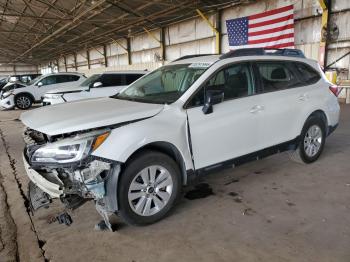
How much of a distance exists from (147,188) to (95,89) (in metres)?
6.95

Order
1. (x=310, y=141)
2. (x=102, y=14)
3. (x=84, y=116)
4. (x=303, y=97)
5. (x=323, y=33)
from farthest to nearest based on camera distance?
(x=102, y=14)
(x=323, y=33)
(x=310, y=141)
(x=303, y=97)
(x=84, y=116)

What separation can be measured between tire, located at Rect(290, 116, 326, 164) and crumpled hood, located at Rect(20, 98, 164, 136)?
2435 mm

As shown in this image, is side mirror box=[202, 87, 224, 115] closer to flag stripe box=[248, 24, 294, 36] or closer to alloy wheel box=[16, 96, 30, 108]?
flag stripe box=[248, 24, 294, 36]

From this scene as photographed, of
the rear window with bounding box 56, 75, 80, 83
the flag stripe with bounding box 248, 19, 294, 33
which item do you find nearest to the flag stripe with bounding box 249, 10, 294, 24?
the flag stripe with bounding box 248, 19, 294, 33

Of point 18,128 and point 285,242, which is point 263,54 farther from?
point 18,128

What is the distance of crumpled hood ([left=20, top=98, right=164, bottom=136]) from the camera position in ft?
8.77

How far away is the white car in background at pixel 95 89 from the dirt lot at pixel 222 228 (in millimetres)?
5280

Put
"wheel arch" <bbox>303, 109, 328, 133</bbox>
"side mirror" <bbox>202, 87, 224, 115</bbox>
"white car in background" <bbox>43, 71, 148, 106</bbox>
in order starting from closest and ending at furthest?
"side mirror" <bbox>202, 87, 224, 115</bbox> < "wheel arch" <bbox>303, 109, 328, 133</bbox> < "white car in background" <bbox>43, 71, 148, 106</bbox>

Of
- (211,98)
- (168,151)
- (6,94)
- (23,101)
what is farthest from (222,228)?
(6,94)

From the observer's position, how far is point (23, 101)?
13.9 meters

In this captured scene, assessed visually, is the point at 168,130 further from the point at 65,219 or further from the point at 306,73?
the point at 306,73

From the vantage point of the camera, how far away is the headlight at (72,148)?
2590 mm

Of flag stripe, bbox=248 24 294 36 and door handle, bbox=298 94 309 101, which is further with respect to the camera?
flag stripe, bbox=248 24 294 36

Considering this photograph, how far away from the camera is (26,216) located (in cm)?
331
